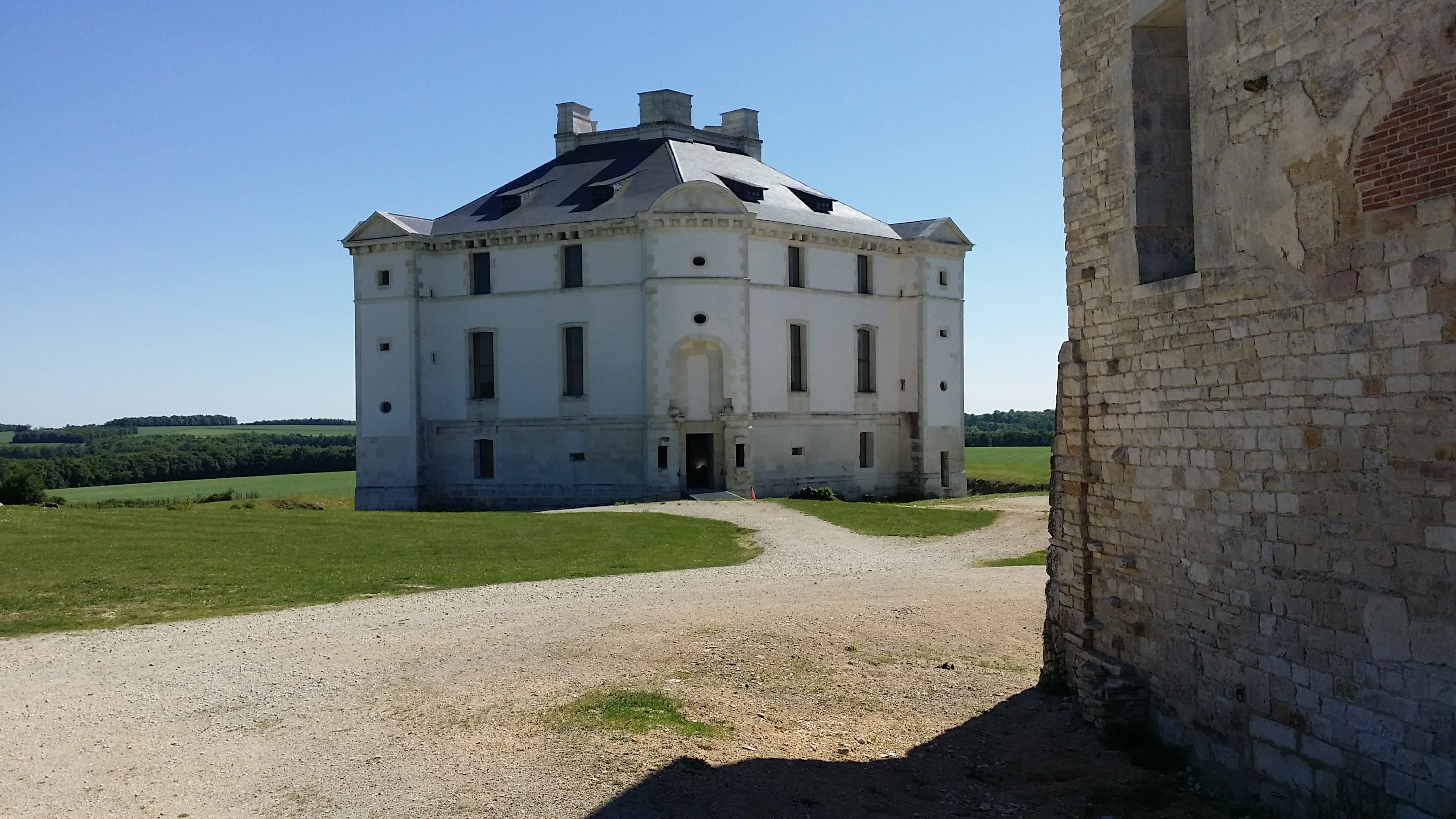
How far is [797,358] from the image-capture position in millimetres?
39344

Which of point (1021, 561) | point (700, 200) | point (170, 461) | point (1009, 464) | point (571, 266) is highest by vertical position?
point (700, 200)

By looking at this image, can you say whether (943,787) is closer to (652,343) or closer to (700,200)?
(652,343)

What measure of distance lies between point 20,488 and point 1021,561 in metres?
30.0

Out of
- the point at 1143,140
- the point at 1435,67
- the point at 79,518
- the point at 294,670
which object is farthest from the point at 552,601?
the point at 79,518

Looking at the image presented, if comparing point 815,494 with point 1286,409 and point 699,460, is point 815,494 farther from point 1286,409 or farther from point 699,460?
point 1286,409

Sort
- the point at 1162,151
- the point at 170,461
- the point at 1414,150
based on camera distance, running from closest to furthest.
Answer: the point at 1414,150 → the point at 1162,151 → the point at 170,461

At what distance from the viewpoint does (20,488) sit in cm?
3247

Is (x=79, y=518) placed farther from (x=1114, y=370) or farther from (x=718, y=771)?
(x=1114, y=370)

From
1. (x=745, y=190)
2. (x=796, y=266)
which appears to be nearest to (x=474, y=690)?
(x=796, y=266)

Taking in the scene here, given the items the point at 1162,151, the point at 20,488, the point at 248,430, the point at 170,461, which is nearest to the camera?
the point at 1162,151

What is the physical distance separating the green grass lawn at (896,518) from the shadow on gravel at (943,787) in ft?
51.5

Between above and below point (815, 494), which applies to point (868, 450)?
above

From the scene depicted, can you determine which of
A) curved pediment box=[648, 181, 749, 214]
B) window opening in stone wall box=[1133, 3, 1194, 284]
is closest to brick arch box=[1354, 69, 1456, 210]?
window opening in stone wall box=[1133, 3, 1194, 284]

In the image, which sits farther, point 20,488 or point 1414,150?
point 20,488
